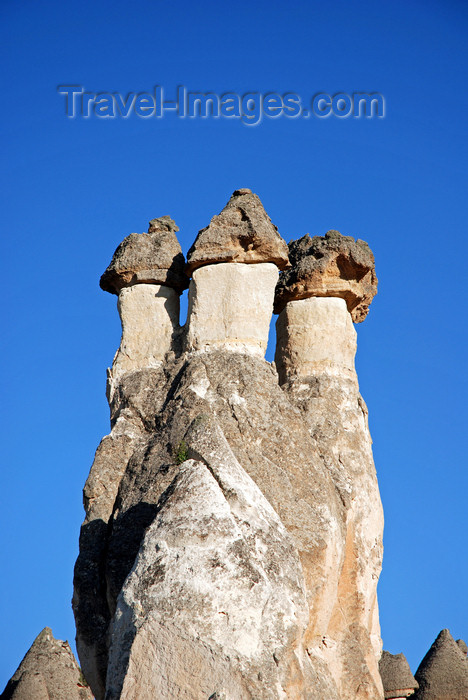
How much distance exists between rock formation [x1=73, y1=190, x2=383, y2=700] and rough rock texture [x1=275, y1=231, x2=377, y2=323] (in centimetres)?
4

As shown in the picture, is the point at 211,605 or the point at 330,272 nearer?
the point at 211,605

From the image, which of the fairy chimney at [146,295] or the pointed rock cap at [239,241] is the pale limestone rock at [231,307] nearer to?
the pointed rock cap at [239,241]

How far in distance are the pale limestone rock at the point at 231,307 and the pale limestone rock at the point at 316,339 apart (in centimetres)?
117

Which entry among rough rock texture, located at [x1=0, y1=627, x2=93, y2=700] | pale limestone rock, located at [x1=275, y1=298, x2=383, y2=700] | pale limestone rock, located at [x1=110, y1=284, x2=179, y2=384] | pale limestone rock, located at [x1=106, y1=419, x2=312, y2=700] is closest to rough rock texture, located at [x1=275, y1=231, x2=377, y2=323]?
pale limestone rock, located at [x1=275, y1=298, x2=383, y2=700]

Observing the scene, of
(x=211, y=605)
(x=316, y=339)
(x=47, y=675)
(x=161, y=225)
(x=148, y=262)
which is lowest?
(x=211, y=605)

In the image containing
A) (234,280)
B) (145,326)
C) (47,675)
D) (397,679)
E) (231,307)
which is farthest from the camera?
(397,679)

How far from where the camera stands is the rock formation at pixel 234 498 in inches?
337

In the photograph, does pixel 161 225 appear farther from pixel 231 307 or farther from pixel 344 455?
pixel 344 455

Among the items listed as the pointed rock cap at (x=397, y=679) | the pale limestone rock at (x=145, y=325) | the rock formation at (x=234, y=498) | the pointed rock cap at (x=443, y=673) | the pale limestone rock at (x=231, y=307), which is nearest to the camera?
the rock formation at (x=234, y=498)

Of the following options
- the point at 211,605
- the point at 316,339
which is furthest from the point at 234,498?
the point at 316,339

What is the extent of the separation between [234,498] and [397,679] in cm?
813

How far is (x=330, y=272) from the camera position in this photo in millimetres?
13727

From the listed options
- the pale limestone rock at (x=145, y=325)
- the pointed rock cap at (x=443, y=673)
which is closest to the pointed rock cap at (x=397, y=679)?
the pointed rock cap at (x=443, y=673)

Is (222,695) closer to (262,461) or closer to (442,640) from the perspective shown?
(262,461)
